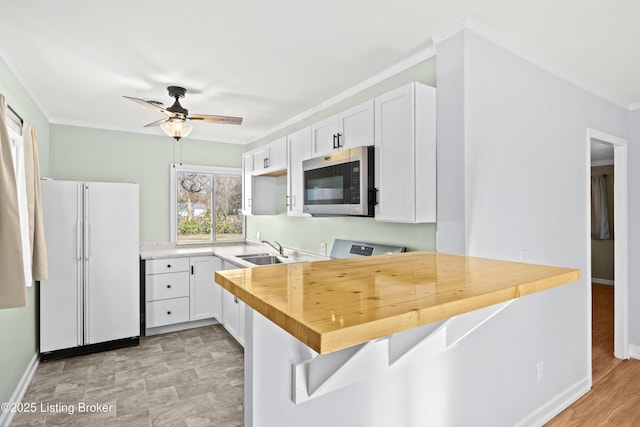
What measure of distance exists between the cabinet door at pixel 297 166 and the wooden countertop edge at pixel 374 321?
2.25 m

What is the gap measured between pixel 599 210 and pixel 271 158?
21.1 ft

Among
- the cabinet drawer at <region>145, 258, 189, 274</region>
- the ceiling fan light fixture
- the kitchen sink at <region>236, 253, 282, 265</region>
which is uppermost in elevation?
the ceiling fan light fixture

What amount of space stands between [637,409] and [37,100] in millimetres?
5532

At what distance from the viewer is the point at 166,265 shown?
155 inches

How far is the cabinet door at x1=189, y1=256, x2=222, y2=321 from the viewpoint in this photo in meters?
4.09

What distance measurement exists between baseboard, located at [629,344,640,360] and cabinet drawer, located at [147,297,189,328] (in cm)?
454

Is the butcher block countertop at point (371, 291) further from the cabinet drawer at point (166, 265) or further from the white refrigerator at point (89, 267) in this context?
the cabinet drawer at point (166, 265)

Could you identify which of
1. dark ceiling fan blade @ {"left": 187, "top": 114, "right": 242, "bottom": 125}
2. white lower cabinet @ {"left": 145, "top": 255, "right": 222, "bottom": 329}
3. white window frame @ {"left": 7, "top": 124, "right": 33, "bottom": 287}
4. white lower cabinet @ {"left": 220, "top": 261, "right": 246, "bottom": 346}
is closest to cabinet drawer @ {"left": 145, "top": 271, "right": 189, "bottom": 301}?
white lower cabinet @ {"left": 145, "top": 255, "right": 222, "bottom": 329}

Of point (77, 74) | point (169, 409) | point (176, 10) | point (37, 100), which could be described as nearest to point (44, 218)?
point (37, 100)

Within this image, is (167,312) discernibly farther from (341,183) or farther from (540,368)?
(540,368)

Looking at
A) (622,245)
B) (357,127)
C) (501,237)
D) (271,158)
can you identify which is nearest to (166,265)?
(271,158)

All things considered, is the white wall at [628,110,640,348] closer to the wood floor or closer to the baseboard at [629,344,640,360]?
the baseboard at [629,344,640,360]

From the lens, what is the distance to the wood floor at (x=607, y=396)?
2.33 metres

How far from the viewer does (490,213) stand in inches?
77.9
